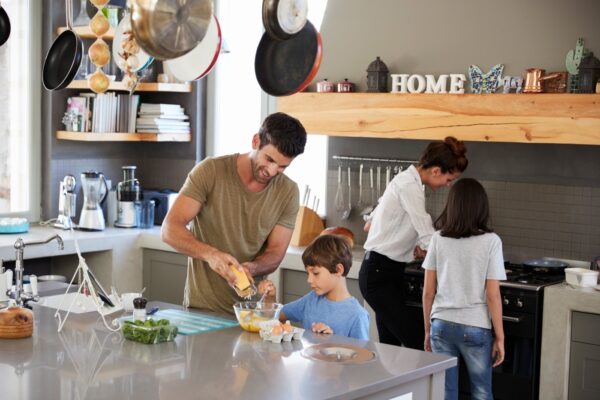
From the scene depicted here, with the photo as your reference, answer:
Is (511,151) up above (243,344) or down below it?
above

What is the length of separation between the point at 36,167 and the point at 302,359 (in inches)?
161

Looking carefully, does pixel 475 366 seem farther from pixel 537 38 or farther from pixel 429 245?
pixel 537 38

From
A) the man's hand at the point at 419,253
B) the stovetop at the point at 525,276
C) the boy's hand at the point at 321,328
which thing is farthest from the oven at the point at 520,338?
the boy's hand at the point at 321,328

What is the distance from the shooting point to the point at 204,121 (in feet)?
22.5

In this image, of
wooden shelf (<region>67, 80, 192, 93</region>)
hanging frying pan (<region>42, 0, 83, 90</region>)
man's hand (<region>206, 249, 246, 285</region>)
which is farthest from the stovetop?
wooden shelf (<region>67, 80, 192, 93</region>)

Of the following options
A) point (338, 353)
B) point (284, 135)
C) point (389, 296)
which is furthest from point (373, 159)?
point (338, 353)

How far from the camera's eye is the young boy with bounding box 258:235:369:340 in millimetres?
3524

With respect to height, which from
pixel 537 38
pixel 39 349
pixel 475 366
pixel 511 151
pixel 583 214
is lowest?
pixel 475 366

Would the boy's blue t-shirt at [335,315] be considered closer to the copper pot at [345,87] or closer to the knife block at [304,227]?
the knife block at [304,227]

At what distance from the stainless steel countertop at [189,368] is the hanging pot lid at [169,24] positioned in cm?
94

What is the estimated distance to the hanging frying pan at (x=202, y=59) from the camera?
10.9ft

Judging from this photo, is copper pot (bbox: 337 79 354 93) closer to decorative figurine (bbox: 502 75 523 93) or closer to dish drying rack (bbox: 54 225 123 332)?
decorative figurine (bbox: 502 75 523 93)

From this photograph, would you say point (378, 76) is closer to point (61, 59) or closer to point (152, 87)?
point (152, 87)

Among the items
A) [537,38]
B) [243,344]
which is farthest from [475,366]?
[537,38]
